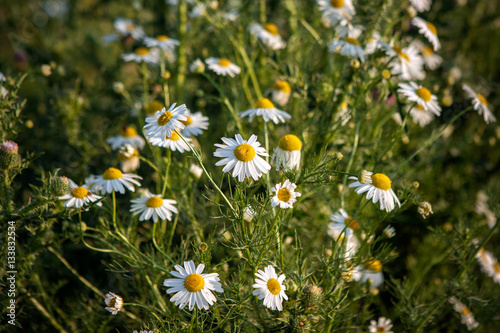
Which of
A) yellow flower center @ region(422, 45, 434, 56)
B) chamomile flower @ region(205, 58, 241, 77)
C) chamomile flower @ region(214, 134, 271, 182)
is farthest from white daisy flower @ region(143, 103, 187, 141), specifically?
yellow flower center @ region(422, 45, 434, 56)

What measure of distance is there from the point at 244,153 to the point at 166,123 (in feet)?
1.12

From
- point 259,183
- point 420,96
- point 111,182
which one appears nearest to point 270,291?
point 259,183

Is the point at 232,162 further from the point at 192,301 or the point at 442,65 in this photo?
the point at 442,65

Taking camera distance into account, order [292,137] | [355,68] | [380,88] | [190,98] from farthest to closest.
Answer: [190,98]
[380,88]
[355,68]
[292,137]

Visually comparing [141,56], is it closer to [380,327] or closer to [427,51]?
[380,327]

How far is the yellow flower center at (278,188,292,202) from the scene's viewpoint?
55.3 inches

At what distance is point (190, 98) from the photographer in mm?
3006


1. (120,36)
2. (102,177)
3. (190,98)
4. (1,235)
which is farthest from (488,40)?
(1,235)

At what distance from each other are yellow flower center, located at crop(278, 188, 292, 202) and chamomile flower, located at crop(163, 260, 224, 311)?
15.3 inches

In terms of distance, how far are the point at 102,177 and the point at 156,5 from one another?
232 cm

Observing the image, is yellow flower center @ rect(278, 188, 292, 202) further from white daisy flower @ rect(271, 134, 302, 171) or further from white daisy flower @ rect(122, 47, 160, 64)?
white daisy flower @ rect(122, 47, 160, 64)

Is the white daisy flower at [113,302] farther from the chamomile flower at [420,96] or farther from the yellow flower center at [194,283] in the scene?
the chamomile flower at [420,96]

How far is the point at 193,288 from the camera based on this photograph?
1.36 m

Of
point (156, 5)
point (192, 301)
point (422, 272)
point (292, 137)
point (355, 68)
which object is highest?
point (156, 5)
